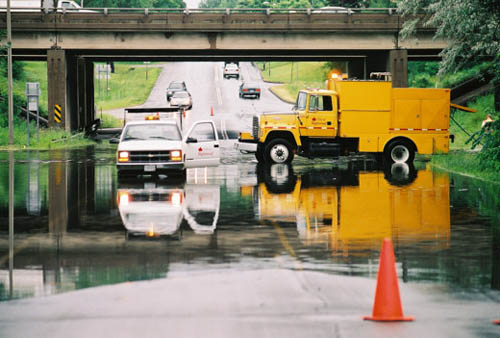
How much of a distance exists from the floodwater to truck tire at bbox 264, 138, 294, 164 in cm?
531

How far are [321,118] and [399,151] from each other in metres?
3.29

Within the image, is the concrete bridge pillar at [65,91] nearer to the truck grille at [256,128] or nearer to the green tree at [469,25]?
the truck grille at [256,128]

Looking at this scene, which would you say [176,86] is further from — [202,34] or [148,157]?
[148,157]

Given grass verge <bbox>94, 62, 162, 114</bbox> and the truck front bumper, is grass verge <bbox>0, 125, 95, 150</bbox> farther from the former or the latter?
grass verge <bbox>94, 62, 162, 114</bbox>

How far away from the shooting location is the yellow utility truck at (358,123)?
32.8 m

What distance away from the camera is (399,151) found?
33.6 m

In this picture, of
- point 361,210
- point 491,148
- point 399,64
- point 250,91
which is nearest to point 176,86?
point 250,91

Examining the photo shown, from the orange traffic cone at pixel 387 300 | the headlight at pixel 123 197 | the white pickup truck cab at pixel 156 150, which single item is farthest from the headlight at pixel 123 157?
the orange traffic cone at pixel 387 300

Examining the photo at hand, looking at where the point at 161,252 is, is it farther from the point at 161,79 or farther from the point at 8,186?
the point at 161,79

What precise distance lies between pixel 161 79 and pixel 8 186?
90449 mm

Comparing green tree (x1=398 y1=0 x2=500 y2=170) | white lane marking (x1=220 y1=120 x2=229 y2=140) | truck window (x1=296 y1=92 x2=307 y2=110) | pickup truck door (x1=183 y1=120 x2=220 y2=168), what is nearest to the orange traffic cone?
pickup truck door (x1=183 y1=120 x2=220 y2=168)

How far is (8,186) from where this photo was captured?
24453 millimetres

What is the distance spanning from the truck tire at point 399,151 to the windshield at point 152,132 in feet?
33.0

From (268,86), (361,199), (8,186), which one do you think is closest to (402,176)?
(361,199)
